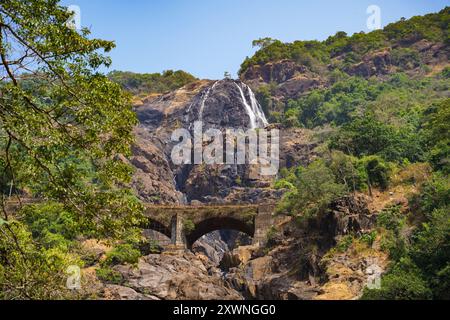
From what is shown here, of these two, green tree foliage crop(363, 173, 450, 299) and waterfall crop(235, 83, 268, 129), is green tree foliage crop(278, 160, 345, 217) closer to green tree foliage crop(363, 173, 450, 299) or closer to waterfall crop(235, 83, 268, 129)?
green tree foliage crop(363, 173, 450, 299)

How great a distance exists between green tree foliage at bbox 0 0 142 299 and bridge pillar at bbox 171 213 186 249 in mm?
41891

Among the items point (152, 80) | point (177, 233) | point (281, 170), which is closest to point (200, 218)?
point (177, 233)

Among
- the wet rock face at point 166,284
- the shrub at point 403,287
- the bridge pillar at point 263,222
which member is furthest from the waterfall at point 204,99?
the shrub at point 403,287

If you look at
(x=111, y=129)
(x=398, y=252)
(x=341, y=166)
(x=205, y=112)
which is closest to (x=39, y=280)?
(x=111, y=129)

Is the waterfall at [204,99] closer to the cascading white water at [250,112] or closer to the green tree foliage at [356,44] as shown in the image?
the cascading white water at [250,112]

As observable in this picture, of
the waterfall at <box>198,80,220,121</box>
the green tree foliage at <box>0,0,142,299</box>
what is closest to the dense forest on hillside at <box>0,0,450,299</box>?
the green tree foliage at <box>0,0,142,299</box>

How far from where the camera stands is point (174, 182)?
8550cm

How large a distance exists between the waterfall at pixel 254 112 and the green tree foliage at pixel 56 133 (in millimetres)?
78431

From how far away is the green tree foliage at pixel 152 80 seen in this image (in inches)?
4690

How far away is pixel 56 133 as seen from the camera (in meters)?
13.7

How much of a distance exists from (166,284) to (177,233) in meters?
15.6

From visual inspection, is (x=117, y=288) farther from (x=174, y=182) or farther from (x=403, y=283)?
(x=174, y=182)

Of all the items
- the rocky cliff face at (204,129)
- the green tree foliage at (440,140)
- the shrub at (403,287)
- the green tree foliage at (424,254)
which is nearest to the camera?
the shrub at (403,287)

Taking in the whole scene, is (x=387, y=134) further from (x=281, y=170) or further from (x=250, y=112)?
(x=250, y=112)
